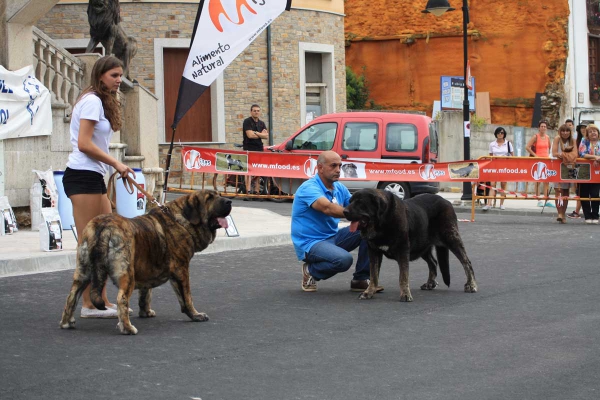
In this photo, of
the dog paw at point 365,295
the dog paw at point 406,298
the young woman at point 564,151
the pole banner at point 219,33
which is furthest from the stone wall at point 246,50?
the dog paw at point 406,298

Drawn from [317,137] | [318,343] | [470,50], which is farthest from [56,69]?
[470,50]

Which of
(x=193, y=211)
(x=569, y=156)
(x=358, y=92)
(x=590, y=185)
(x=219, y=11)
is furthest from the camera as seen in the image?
(x=358, y=92)

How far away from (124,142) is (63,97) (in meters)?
2.01

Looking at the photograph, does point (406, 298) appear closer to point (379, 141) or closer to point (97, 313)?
point (97, 313)

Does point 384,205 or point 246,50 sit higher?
point 246,50

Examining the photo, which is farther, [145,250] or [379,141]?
[379,141]

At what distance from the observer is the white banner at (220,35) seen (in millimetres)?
16609

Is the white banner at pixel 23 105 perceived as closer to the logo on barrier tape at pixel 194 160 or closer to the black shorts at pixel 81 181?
the black shorts at pixel 81 181

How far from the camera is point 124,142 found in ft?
63.2

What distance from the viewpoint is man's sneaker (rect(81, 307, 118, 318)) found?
28.2 ft

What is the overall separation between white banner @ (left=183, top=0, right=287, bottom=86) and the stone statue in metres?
3.09

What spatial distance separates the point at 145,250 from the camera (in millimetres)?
8141

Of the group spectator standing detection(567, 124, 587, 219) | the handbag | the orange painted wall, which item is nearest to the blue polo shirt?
the handbag

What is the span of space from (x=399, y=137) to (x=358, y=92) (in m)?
18.6
